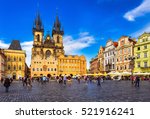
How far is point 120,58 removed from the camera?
5666cm

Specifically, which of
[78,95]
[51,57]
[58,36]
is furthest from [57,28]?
[78,95]

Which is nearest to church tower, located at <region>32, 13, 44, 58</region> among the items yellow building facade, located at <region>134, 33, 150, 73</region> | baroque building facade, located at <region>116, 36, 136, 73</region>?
baroque building facade, located at <region>116, 36, 136, 73</region>

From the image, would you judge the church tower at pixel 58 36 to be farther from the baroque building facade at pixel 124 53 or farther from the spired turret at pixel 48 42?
the baroque building facade at pixel 124 53

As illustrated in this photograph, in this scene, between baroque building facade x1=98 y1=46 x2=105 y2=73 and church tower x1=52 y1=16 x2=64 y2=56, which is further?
church tower x1=52 y1=16 x2=64 y2=56

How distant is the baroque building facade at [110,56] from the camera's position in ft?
195

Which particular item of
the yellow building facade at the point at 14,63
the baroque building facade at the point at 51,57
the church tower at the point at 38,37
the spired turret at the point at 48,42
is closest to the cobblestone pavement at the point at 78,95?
the yellow building facade at the point at 14,63

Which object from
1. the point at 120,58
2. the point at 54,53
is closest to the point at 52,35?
the point at 54,53

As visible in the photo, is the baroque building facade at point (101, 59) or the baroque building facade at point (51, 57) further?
the baroque building facade at point (51, 57)

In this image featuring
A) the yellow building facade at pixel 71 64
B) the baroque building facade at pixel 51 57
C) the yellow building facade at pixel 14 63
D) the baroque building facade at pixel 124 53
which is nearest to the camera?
the baroque building facade at pixel 124 53

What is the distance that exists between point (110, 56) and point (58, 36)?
36.2m

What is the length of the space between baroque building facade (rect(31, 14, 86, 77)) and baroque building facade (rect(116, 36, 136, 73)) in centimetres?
2982

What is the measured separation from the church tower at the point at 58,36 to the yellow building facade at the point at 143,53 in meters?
41.9

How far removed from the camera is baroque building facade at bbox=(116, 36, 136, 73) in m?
52.7

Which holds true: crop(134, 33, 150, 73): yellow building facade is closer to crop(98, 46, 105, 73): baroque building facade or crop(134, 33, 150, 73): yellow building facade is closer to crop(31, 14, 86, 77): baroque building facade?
crop(98, 46, 105, 73): baroque building facade
